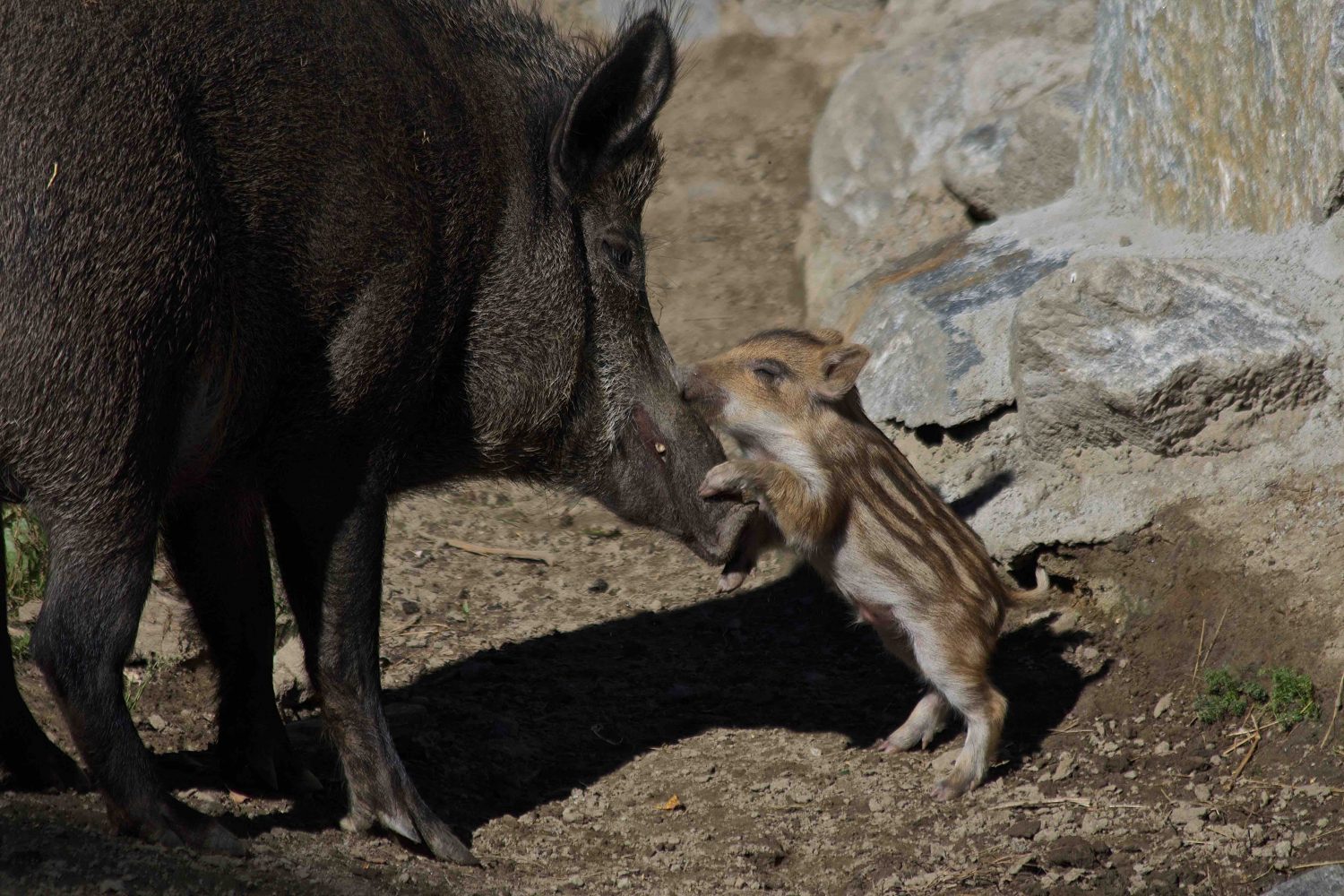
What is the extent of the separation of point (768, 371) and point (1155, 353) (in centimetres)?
130

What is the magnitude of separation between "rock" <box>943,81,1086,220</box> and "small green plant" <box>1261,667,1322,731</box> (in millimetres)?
3053

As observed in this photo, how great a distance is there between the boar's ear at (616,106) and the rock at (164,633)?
6.42 ft

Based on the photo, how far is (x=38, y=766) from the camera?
3797 millimetres

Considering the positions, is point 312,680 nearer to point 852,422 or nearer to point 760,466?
point 760,466

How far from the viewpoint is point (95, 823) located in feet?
11.4

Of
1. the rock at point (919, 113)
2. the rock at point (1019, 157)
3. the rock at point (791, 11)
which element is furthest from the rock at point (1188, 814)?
the rock at point (791, 11)

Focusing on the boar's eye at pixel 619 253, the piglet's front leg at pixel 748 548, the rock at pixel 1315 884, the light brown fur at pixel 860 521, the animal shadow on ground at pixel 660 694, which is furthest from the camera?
the piglet's front leg at pixel 748 548

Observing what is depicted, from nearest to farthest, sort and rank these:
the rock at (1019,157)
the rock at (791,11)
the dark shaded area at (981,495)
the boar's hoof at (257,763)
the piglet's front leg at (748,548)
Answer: the boar's hoof at (257,763), the piglet's front leg at (748,548), the dark shaded area at (981,495), the rock at (1019,157), the rock at (791,11)

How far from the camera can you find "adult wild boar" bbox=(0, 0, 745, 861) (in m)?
3.16

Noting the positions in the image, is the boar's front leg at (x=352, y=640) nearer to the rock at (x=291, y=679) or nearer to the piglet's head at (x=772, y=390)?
the rock at (x=291, y=679)

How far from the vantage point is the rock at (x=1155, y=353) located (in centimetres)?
466

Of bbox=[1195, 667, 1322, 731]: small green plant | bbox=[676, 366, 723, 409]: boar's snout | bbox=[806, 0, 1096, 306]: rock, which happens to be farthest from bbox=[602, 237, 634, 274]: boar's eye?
bbox=[806, 0, 1096, 306]: rock

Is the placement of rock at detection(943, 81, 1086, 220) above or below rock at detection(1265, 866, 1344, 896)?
above

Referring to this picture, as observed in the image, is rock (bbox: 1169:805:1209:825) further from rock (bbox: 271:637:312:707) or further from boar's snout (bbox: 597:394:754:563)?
rock (bbox: 271:637:312:707)
